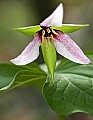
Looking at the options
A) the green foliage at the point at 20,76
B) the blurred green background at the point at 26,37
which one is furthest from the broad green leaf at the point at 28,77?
the blurred green background at the point at 26,37

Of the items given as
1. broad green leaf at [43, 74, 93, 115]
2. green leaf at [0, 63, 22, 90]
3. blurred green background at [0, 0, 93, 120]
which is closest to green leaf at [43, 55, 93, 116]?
→ broad green leaf at [43, 74, 93, 115]

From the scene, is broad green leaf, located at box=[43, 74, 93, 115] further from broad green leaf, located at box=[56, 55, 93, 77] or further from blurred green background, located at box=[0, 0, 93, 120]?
blurred green background, located at box=[0, 0, 93, 120]

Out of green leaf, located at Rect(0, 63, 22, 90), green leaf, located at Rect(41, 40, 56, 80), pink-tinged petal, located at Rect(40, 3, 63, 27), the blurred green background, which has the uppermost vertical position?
pink-tinged petal, located at Rect(40, 3, 63, 27)

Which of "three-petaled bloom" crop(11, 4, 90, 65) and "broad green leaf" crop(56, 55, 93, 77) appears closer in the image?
"three-petaled bloom" crop(11, 4, 90, 65)

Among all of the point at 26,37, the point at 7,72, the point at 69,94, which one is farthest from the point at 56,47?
the point at 26,37

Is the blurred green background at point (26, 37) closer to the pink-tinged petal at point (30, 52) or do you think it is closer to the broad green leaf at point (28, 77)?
the broad green leaf at point (28, 77)

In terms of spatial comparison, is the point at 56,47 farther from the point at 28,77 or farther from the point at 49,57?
the point at 28,77
